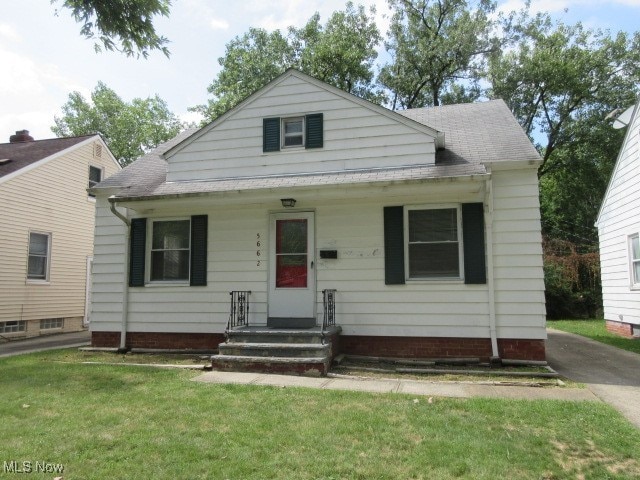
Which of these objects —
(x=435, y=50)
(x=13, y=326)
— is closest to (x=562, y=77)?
(x=435, y=50)

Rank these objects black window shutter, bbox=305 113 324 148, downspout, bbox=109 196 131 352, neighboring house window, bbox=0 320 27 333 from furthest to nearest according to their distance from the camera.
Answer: neighboring house window, bbox=0 320 27 333 → downspout, bbox=109 196 131 352 → black window shutter, bbox=305 113 324 148

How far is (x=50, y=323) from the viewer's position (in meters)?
14.4

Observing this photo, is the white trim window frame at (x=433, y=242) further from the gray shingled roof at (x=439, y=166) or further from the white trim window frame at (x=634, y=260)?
the white trim window frame at (x=634, y=260)

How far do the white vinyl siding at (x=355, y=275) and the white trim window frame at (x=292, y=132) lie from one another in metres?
1.30

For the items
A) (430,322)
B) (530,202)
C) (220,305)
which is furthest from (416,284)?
(220,305)

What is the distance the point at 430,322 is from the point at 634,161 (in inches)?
287

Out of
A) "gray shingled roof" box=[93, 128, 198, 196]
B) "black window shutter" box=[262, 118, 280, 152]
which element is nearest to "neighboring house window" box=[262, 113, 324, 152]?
"black window shutter" box=[262, 118, 280, 152]

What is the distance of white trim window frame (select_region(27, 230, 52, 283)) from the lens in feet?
45.1

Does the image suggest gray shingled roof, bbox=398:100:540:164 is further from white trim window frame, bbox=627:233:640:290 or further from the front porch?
white trim window frame, bbox=627:233:640:290

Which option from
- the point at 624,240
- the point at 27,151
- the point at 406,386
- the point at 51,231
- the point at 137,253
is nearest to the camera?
the point at 406,386

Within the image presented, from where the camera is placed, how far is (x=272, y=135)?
8766 millimetres

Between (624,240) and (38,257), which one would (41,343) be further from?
(624,240)

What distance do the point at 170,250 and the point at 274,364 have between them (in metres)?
3.68

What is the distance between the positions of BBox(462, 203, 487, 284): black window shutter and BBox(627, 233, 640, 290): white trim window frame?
19.9 ft
